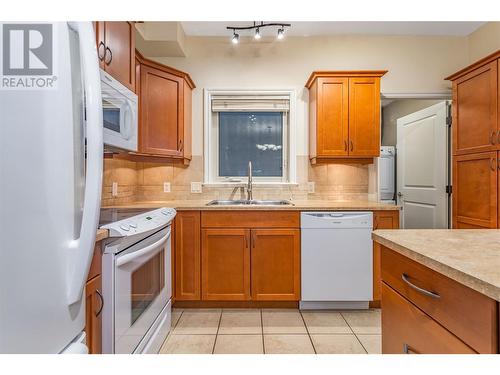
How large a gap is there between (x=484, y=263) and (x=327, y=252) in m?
1.72

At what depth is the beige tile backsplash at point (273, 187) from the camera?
3094 millimetres

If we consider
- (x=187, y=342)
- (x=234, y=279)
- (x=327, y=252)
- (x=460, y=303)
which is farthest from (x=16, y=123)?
(x=327, y=252)

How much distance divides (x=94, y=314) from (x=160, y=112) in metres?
1.89

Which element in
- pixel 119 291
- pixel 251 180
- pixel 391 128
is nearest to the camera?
pixel 119 291

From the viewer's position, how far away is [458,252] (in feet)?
3.04

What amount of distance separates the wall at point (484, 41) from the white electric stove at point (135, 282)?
3283mm

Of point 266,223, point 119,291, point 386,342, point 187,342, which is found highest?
point 266,223

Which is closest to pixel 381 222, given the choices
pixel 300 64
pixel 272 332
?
pixel 272 332

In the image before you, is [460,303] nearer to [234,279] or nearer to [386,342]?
[386,342]

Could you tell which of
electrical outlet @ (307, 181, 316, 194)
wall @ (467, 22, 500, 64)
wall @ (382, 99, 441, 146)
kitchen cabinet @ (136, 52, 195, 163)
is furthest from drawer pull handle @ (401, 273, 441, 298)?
wall @ (382, 99, 441, 146)

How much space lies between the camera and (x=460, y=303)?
0.77 m

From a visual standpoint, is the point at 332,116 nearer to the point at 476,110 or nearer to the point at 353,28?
the point at 353,28

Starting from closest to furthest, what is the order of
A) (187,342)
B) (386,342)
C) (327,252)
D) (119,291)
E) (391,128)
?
(386,342)
(119,291)
(187,342)
(327,252)
(391,128)

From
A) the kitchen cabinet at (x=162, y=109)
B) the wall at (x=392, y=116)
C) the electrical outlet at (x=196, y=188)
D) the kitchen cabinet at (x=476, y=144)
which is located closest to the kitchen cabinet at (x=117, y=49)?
the kitchen cabinet at (x=162, y=109)
